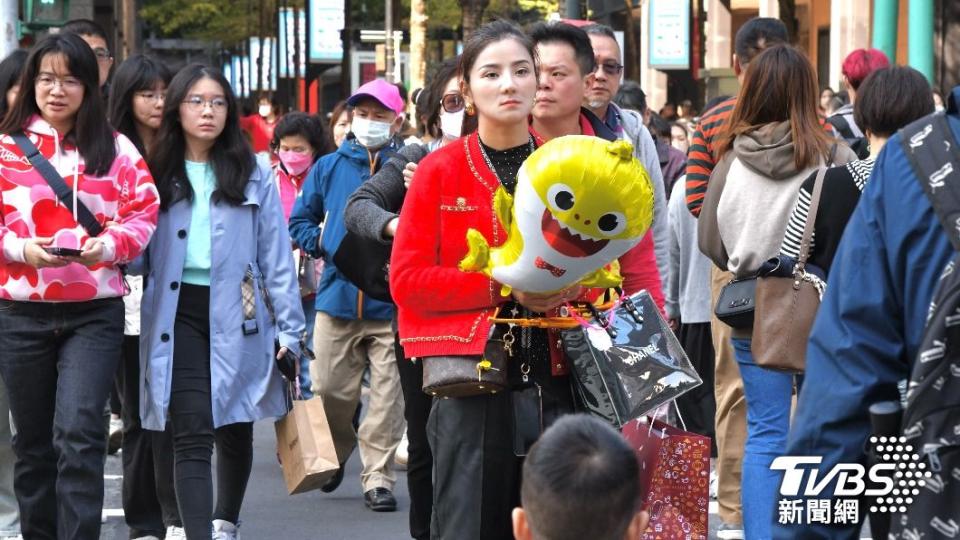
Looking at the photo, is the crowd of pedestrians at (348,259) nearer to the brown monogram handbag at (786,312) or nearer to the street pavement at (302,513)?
the brown monogram handbag at (786,312)

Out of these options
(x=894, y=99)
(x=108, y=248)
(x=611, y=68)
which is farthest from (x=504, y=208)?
(x=611, y=68)

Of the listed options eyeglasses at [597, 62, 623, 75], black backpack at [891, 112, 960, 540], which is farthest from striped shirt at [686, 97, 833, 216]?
black backpack at [891, 112, 960, 540]

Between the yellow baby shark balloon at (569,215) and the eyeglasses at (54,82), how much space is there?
2647mm

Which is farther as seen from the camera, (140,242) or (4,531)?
(4,531)

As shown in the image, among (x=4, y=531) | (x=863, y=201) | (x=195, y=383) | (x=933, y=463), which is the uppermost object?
(x=863, y=201)

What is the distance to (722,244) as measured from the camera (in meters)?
6.86

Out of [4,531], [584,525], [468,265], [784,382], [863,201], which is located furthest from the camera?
[4,531]

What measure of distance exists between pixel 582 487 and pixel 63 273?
4032mm

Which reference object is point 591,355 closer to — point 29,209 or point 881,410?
point 881,410

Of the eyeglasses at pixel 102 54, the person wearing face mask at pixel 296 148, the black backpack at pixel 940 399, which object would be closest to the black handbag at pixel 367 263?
the eyeglasses at pixel 102 54

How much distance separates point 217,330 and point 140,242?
0.52 m

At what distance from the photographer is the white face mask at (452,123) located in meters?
6.71

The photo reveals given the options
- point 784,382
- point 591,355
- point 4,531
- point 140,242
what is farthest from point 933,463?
point 4,531

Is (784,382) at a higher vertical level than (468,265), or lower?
lower
